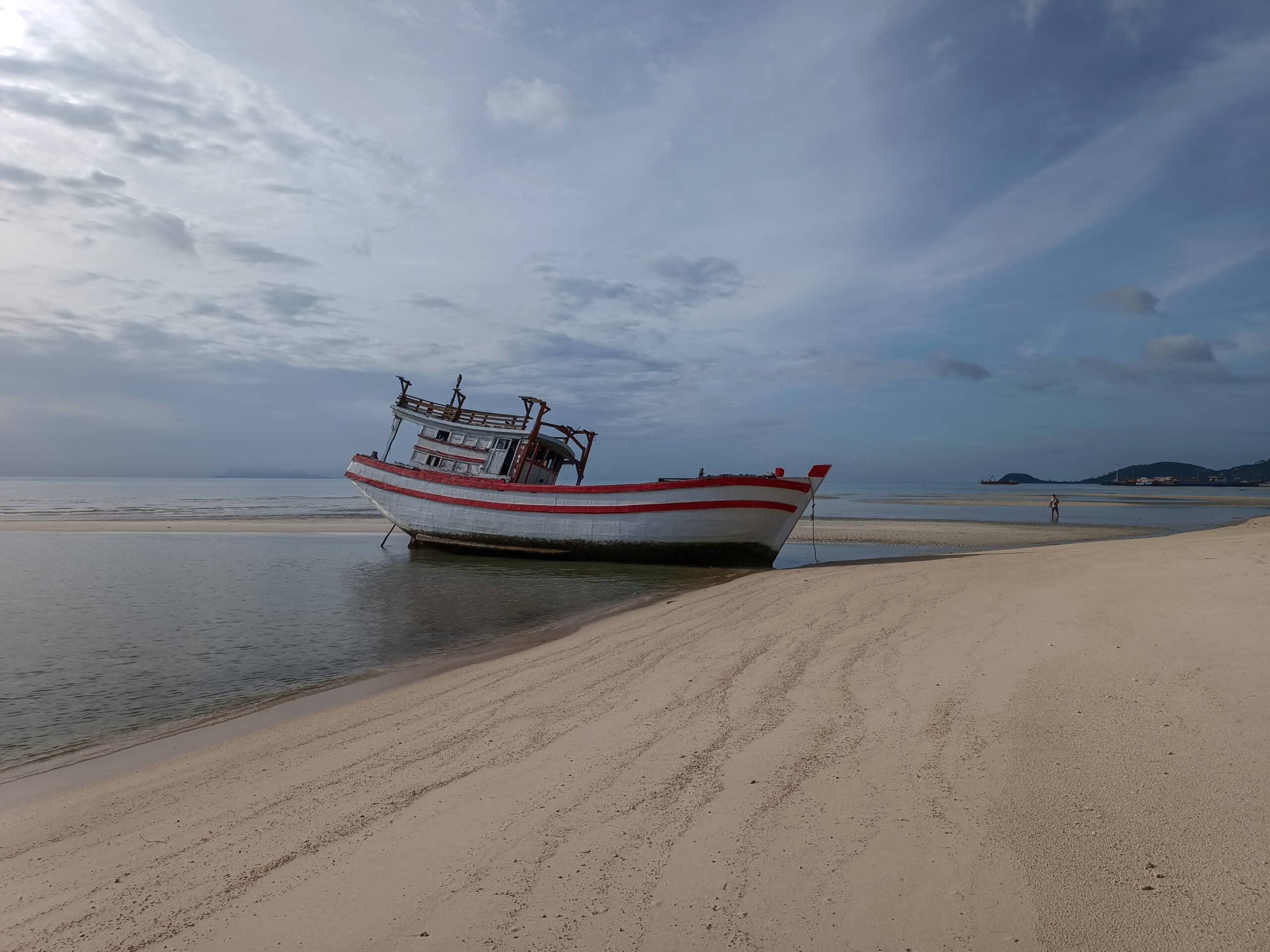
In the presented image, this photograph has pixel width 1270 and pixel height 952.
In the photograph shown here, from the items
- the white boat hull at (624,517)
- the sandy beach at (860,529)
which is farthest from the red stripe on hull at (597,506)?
the sandy beach at (860,529)

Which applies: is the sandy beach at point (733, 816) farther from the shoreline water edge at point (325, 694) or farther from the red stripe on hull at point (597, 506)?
the red stripe on hull at point (597, 506)

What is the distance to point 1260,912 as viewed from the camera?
2.36 metres

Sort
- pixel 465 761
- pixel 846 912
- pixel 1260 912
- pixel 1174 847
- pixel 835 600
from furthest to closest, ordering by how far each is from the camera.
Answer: pixel 835 600
pixel 465 761
pixel 1174 847
pixel 846 912
pixel 1260 912

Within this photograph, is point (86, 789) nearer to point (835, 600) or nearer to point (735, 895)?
point (735, 895)

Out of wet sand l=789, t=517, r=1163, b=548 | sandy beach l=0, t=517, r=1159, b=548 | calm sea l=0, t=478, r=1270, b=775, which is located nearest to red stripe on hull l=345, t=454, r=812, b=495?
A: calm sea l=0, t=478, r=1270, b=775

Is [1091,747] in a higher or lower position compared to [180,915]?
higher

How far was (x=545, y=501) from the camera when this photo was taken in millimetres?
20906

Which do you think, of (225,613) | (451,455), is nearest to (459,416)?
(451,455)

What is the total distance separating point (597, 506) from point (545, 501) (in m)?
1.81

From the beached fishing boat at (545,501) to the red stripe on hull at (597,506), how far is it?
0.03 metres

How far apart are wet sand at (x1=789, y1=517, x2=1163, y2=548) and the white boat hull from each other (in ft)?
22.9

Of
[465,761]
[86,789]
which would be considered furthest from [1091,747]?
[86,789]

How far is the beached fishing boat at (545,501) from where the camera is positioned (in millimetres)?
18719

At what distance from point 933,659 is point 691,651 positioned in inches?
96.9
